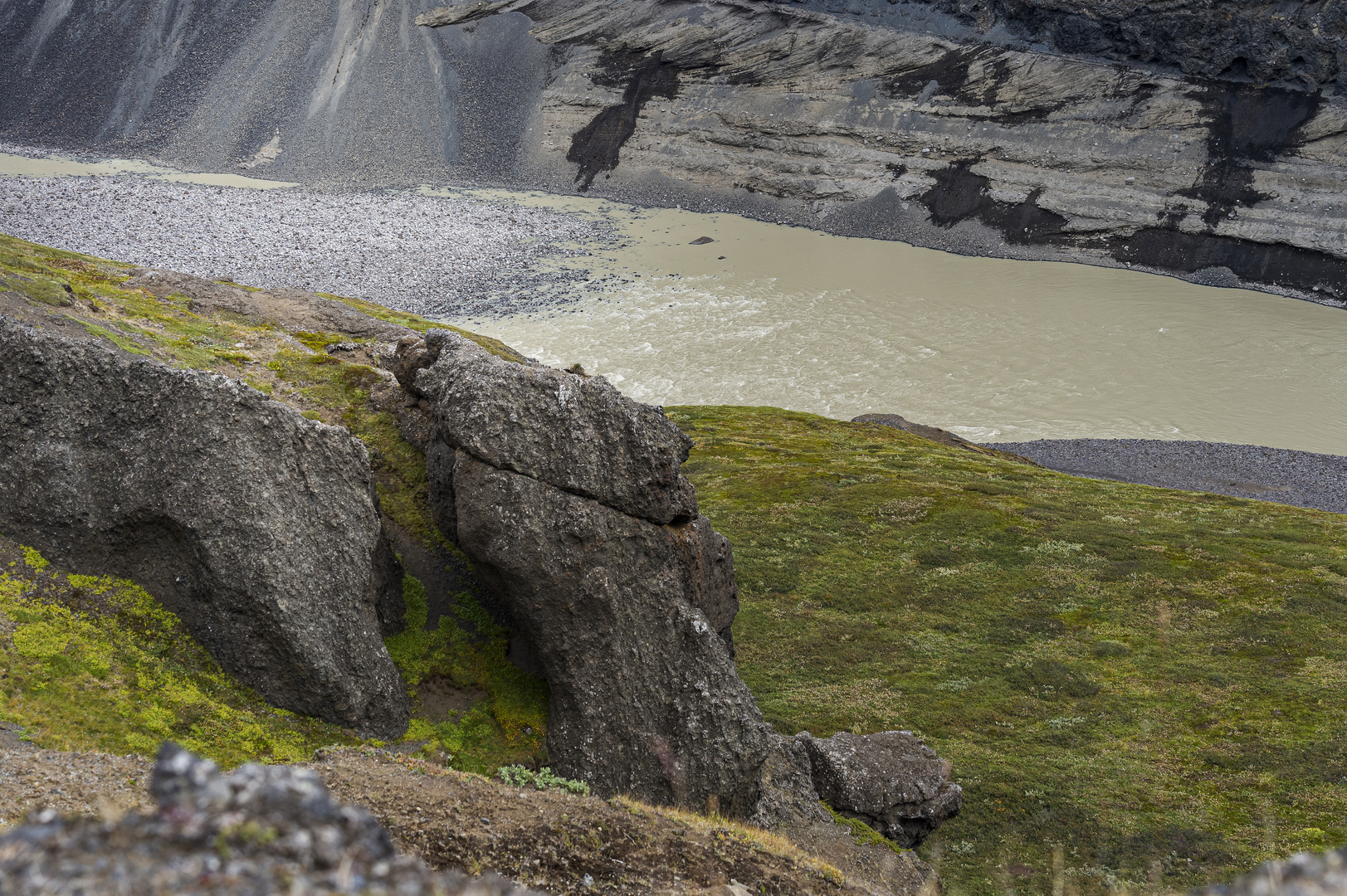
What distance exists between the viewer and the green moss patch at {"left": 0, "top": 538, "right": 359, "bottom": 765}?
48.6ft

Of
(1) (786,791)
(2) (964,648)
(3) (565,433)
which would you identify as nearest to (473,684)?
(3) (565,433)

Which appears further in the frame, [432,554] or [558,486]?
[432,554]

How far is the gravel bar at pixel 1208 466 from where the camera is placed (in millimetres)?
65000

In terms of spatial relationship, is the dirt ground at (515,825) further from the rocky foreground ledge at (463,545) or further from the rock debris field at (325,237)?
the rock debris field at (325,237)

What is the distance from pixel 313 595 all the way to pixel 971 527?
38851 mm

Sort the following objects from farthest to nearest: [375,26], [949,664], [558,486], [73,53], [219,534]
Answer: [375,26], [73,53], [949,664], [558,486], [219,534]

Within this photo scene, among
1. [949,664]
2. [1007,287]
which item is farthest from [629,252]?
[949,664]

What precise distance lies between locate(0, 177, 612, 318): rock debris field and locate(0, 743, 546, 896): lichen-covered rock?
299 ft

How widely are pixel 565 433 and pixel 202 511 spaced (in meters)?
8.60

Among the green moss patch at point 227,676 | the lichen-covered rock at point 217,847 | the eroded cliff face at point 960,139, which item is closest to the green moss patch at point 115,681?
the green moss patch at point 227,676

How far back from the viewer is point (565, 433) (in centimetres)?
2181

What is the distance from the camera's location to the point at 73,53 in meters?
146

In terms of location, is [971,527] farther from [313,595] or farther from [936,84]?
[936,84]

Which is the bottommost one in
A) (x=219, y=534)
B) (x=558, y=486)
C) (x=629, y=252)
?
(x=219, y=534)
